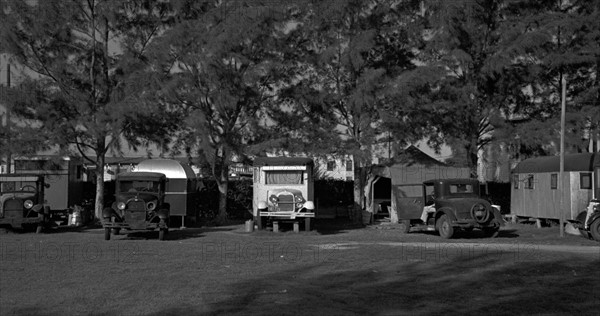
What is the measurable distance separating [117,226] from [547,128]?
729 inches

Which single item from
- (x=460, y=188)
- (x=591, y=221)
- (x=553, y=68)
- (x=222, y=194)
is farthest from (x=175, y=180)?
(x=553, y=68)

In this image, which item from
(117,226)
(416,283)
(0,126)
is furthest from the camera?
(0,126)

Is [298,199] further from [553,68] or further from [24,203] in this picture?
[553,68]

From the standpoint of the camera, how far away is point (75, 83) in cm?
2731

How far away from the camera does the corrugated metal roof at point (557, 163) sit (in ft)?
77.7

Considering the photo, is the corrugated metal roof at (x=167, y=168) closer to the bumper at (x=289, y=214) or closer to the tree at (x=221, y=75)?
the tree at (x=221, y=75)

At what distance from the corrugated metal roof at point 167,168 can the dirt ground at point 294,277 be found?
22.6 ft

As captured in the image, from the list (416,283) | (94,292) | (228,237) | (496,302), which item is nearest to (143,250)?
(228,237)

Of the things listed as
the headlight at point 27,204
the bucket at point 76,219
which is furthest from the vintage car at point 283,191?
the headlight at point 27,204

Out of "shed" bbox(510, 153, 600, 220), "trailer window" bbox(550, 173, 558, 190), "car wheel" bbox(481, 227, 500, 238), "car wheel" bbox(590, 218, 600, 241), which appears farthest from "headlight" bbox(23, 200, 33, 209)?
"trailer window" bbox(550, 173, 558, 190)

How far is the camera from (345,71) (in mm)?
29375

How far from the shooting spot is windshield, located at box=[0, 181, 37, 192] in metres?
24.2

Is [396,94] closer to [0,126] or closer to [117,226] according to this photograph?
[117,226]

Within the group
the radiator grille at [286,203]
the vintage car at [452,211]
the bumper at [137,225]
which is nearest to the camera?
the bumper at [137,225]
